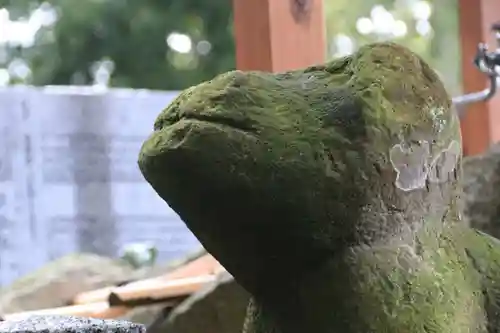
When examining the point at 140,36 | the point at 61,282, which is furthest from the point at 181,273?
the point at 140,36

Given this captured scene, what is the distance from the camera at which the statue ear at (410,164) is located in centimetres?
60

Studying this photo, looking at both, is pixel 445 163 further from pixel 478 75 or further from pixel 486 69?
pixel 478 75

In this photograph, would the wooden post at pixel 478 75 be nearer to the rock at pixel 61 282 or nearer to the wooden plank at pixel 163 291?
the wooden plank at pixel 163 291

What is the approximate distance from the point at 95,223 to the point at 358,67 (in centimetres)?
181

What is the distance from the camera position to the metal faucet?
1.61m

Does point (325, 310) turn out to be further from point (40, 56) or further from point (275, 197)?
point (40, 56)

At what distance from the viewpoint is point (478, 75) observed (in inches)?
70.9

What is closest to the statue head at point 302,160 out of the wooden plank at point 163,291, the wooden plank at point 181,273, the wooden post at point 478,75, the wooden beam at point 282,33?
the wooden beam at point 282,33

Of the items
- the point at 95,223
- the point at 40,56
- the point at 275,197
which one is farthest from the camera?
the point at 40,56

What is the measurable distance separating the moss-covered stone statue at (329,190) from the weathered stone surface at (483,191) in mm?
498

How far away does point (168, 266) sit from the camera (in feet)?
5.78

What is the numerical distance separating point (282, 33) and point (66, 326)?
763 mm

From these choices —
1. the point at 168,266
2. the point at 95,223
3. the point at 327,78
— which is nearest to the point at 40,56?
Result: the point at 95,223

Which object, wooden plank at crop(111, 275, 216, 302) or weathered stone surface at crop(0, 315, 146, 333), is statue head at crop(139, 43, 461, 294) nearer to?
weathered stone surface at crop(0, 315, 146, 333)
